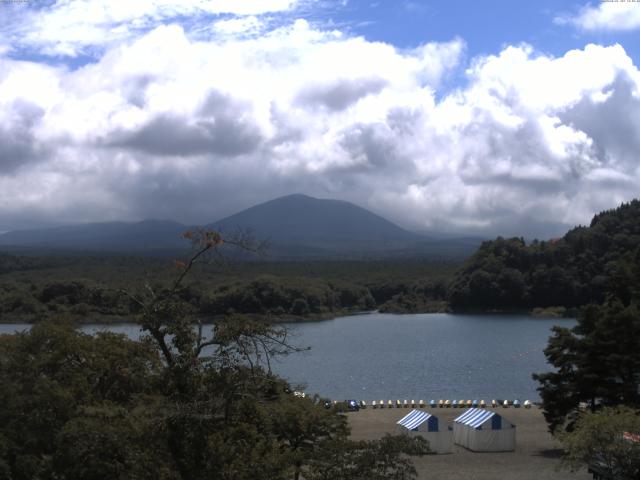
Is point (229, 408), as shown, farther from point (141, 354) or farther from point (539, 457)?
point (539, 457)

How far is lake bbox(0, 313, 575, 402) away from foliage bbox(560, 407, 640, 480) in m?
10.3

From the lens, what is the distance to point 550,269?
76562 mm

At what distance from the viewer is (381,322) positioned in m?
70.6

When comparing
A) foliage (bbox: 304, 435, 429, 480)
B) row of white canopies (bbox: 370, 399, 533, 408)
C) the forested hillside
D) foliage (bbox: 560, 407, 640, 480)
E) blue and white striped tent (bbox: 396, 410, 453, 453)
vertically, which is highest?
the forested hillside

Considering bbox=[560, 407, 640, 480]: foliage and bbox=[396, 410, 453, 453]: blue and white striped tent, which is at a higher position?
bbox=[560, 407, 640, 480]: foliage

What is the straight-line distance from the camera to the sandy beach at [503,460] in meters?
18.0

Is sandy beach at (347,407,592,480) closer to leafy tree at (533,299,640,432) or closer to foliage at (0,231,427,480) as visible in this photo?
leafy tree at (533,299,640,432)

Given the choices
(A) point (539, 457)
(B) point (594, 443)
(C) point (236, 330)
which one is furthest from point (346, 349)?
(C) point (236, 330)

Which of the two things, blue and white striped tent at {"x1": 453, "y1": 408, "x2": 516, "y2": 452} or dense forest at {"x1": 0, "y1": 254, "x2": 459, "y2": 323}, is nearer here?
blue and white striped tent at {"x1": 453, "y1": 408, "x2": 516, "y2": 452}

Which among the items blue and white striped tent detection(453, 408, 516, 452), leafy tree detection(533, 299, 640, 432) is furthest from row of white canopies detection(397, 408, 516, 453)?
leafy tree detection(533, 299, 640, 432)

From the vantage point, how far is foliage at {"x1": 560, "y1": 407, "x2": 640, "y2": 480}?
1430cm

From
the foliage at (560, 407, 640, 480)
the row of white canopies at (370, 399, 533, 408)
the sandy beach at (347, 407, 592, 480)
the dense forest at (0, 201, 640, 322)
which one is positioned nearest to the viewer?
the foliage at (560, 407, 640, 480)

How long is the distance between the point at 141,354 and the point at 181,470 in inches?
127

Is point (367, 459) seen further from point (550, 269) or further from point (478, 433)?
point (550, 269)
